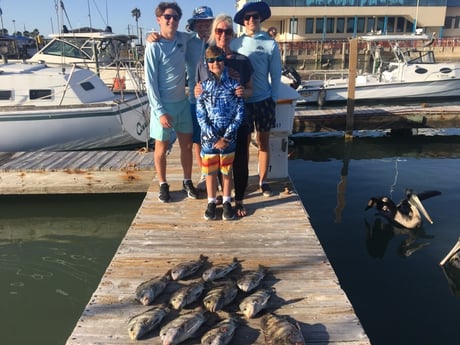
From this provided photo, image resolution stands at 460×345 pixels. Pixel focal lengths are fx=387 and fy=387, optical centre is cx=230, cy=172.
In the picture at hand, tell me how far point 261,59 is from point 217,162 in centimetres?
122

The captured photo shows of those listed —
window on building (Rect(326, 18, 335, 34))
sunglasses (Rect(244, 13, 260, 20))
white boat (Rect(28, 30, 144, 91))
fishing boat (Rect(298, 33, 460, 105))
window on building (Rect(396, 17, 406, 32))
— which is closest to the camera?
sunglasses (Rect(244, 13, 260, 20))

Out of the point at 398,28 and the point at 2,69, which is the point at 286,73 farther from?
the point at 398,28

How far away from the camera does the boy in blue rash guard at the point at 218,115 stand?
3.81m

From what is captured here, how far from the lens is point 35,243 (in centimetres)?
616

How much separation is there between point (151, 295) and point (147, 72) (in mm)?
2247

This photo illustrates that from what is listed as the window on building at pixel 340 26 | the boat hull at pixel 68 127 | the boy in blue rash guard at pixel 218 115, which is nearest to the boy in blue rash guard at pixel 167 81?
the boy in blue rash guard at pixel 218 115

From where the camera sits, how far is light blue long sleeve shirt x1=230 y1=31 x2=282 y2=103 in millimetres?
4176

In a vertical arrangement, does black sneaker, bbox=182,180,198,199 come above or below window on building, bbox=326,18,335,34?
below

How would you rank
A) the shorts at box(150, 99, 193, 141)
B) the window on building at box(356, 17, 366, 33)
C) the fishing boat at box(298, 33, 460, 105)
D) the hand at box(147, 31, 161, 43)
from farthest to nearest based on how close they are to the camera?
the window on building at box(356, 17, 366, 33)
the fishing boat at box(298, 33, 460, 105)
the shorts at box(150, 99, 193, 141)
the hand at box(147, 31, 161, 43)

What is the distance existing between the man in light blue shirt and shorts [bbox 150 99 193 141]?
0.69 metres

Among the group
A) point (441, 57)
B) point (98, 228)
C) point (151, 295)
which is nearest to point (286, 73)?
point (98, 228)

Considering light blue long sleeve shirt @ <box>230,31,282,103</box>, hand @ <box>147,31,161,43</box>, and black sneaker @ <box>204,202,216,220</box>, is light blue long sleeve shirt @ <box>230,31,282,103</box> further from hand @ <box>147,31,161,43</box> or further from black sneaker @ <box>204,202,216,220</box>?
black sneaker @ <box>204,202,216,220</box>

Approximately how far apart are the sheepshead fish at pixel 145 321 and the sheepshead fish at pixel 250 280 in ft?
2.05

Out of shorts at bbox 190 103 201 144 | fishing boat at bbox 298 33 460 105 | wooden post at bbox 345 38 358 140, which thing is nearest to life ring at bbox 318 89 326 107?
fishing boat at bbox 298 33 460 105
